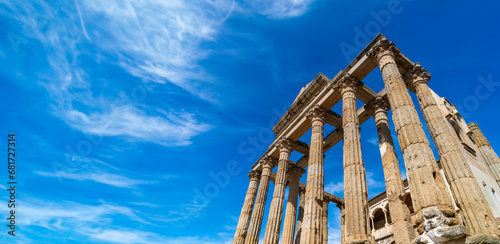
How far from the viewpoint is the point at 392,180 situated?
538 inches

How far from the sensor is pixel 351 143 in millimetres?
13305

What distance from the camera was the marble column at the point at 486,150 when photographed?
54.9 feet

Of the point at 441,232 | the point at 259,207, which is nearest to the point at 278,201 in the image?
the point at 259,207

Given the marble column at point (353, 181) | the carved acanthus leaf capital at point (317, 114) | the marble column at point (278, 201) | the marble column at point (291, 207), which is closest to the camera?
the marble column at point (353, 181)

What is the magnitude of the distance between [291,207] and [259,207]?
2862 mm

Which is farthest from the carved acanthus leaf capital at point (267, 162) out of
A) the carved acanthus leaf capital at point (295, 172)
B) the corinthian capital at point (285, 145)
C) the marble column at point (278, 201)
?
the corinthian capital at point (285, 145)

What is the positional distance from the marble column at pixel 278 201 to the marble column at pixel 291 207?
1.56 m

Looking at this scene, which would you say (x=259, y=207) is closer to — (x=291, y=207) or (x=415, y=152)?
(x=291, y=207)

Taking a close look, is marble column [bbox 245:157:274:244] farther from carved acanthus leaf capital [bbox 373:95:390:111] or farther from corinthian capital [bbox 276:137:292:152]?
carved acanthus leaf capital [bbox 373:95:390:111]

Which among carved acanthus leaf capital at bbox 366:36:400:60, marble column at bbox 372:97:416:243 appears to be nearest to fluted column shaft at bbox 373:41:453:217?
carved acanthus leaf capital at bbox 366:36:400:60

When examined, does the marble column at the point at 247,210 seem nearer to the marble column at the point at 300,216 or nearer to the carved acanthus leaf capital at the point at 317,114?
the marble column at the point at 300,216

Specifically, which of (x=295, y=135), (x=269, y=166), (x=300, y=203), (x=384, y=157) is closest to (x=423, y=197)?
(x=384, y=157)

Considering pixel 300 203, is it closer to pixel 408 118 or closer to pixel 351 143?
pixel 351 143

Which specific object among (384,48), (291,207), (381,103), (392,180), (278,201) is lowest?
(392,180)
